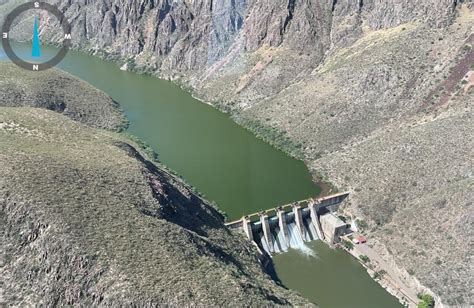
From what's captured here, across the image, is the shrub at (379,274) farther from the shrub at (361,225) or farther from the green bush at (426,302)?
the shrub at (361,225)

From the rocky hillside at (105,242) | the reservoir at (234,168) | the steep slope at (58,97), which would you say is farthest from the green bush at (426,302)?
the steep slope at (58,97)

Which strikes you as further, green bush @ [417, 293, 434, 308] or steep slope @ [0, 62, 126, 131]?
steep slope @ [0, 62, 126, 131]

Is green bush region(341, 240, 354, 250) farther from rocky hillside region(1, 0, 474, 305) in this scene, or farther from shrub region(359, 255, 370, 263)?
rocky hillside region(1, 0, 474, 305)

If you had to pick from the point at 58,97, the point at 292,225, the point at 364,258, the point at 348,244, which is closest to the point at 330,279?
the point at 364,258

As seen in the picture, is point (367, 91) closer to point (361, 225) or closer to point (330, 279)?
point (361, 225)

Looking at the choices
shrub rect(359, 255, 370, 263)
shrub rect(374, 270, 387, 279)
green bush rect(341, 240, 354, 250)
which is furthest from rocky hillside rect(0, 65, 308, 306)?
shrub rect(374, 270, 387, 279)

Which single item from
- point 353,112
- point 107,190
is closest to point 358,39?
point 353,112
